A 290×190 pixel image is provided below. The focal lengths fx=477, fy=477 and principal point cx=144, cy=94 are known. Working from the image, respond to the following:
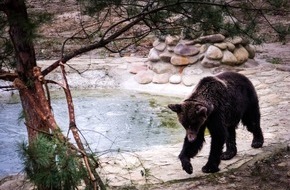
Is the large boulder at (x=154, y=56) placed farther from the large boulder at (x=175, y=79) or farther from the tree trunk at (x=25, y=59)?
the tree trunk at (x=25, y=59)

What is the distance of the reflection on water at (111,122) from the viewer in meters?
6.45

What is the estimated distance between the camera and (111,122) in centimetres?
750

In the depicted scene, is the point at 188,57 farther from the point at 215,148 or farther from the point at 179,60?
the point at 215,148

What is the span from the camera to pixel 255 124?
5.35m

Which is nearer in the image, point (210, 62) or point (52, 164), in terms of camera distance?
point (52, 164)

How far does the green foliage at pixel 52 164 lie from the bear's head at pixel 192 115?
2.07 metres

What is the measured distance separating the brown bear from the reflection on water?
1476mm

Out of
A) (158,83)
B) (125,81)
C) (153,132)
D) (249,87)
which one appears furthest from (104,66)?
(249,87)

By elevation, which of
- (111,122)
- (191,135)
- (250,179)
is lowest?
(111,122)

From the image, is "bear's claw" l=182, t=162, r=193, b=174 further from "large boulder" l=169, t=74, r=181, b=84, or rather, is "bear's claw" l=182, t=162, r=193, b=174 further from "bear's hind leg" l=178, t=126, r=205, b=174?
"large boulder" l=169, t=74, r=181, b=84

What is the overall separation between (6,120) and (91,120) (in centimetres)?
141

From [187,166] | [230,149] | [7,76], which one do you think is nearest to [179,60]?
[230,149]

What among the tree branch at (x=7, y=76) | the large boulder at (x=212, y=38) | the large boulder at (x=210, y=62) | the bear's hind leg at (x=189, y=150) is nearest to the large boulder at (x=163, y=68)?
the large boulder at (x=210, y=62)

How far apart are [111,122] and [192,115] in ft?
10.9
